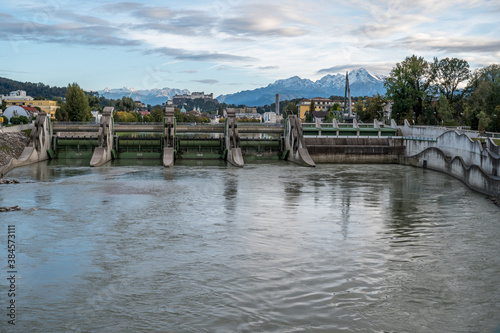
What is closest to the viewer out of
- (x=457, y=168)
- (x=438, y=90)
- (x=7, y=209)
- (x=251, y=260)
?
(x=251, y=260)

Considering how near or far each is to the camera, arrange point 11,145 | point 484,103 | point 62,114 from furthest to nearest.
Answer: point 62,114, point 484,103, point 11,145

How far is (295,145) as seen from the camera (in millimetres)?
52156

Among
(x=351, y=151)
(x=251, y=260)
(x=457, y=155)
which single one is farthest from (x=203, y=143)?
(x=251, y=260)

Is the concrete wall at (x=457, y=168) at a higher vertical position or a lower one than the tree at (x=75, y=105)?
lower

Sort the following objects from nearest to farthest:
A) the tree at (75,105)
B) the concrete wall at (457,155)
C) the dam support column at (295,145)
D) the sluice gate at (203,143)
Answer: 1. the concrete wall at (457,155)
2. the dam support column at (295,145)
3. the sluice gate at (203,143)
4. the tree at (75,105)

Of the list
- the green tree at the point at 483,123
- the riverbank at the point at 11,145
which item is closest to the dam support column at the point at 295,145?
the green tree at the point at 483,123

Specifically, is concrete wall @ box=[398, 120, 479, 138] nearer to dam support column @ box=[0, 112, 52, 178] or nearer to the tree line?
the tree line

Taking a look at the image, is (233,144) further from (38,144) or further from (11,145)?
(11,145)

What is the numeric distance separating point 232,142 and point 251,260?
1334 inches

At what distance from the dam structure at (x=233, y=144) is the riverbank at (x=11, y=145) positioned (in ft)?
5.44

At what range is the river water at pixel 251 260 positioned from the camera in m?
13.2

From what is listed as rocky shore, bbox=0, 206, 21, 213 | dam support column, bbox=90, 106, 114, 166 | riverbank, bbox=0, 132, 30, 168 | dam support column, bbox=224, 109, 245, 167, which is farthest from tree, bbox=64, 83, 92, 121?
rocky shore, bbox=0, 206, 21, 213

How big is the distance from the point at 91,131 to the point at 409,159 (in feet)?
107

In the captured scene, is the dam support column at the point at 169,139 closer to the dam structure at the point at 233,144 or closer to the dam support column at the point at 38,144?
the dam structure at the point at 233,144
